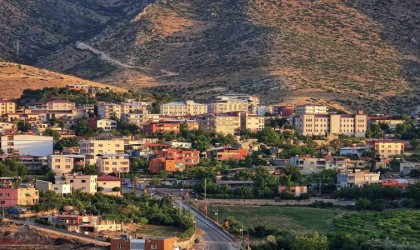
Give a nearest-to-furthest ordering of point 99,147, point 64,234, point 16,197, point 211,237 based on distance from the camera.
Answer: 1. point 64,234
2. point 211,237
3. point 16,197
4. point 99,147

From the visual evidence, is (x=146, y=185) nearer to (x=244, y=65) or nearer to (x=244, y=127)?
(x=244, y=127)

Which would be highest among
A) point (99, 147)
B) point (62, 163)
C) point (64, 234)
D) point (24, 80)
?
point (24, 80)

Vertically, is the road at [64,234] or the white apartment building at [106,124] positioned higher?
the white apartment building at [106,124]

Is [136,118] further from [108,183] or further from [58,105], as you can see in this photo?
[108,183]

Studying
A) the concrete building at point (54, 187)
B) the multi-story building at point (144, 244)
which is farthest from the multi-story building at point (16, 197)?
the multi-story building at point (144, 244)

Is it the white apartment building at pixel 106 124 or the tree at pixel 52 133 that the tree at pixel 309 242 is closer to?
the tree at pixel 52 133

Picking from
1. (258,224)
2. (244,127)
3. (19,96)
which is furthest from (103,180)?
(19,96)

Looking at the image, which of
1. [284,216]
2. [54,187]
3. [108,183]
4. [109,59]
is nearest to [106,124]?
[108,183]
